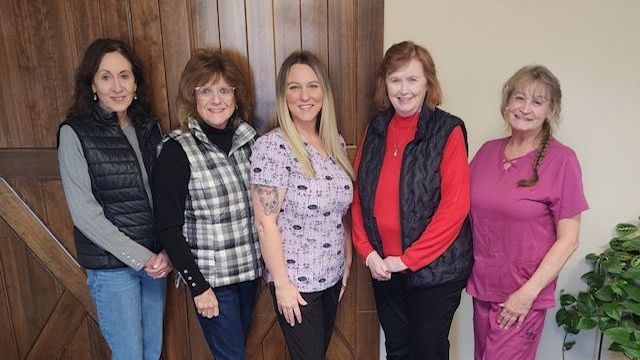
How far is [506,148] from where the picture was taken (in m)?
1.47

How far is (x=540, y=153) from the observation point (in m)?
1.36

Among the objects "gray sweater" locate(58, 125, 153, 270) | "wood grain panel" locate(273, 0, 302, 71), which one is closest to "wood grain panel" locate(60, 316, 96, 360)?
"gray sweater" locate(58, 125, 153, 270)

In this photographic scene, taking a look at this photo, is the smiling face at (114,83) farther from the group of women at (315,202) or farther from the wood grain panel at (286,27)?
the wood grain panel at (286,27)

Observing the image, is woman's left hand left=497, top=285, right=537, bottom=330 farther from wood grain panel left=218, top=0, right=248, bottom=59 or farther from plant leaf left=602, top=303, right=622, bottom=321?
wood grain panel left=218, top=0, right=248, bottom=59

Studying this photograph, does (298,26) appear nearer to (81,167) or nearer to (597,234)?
Answer: (81,167)

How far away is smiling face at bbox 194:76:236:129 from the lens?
1456 millimetres

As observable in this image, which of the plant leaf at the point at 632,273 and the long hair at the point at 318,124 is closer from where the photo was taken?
the long hair at the point at 318,124

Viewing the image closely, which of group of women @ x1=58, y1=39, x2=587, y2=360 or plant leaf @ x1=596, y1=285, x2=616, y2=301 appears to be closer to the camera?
group of women @ x1=58, y1=39, x2=587, y2=360

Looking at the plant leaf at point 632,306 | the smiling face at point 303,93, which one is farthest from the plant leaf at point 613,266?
the smiling face at point 303,93

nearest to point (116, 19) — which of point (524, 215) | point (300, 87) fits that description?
point (300, 87)

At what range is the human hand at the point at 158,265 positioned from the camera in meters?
1.50

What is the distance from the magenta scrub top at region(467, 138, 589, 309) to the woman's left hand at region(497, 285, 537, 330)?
0.04m

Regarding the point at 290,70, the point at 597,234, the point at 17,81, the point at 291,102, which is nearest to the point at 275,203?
the point at 291,102

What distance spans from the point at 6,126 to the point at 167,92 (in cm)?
69
